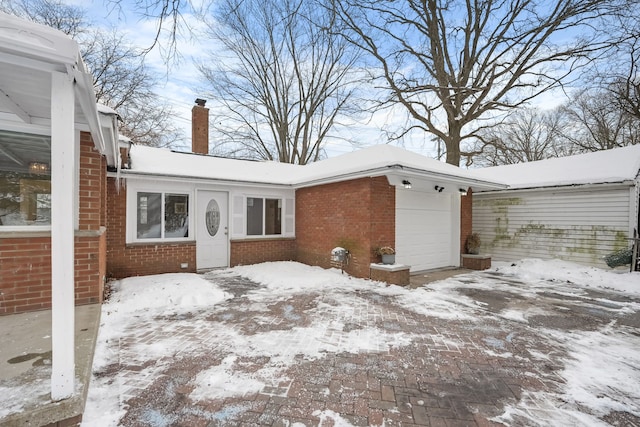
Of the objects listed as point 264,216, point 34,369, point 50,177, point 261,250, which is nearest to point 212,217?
point 264,216

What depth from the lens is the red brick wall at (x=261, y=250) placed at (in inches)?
342

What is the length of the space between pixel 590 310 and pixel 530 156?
23.0 metres

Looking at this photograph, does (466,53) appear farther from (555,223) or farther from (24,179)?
(24,179)

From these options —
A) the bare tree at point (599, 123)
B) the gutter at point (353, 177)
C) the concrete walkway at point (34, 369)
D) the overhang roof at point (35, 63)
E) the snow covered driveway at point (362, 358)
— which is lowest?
the snow covered driveway at point (362, 358)

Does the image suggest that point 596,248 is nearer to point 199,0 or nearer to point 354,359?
point 354,359

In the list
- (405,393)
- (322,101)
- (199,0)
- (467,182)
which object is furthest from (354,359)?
(322,101)

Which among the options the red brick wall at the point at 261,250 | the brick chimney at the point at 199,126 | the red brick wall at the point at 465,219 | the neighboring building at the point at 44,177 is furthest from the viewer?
the brick chimney at the point at 199,126

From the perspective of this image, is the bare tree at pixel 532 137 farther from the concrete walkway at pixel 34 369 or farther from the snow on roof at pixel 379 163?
the concrete walkway at pixel 34 369

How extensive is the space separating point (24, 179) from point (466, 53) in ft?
58.4

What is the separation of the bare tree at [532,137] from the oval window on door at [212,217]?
2017 centimetres

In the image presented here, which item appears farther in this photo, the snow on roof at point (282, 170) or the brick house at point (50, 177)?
the snow on roof at point (282, 170)

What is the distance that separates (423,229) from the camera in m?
8.48

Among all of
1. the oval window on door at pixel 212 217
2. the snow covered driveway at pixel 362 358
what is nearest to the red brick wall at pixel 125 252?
the oval window on door at pixel 212 217

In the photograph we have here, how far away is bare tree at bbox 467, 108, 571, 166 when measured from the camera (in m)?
22.0
